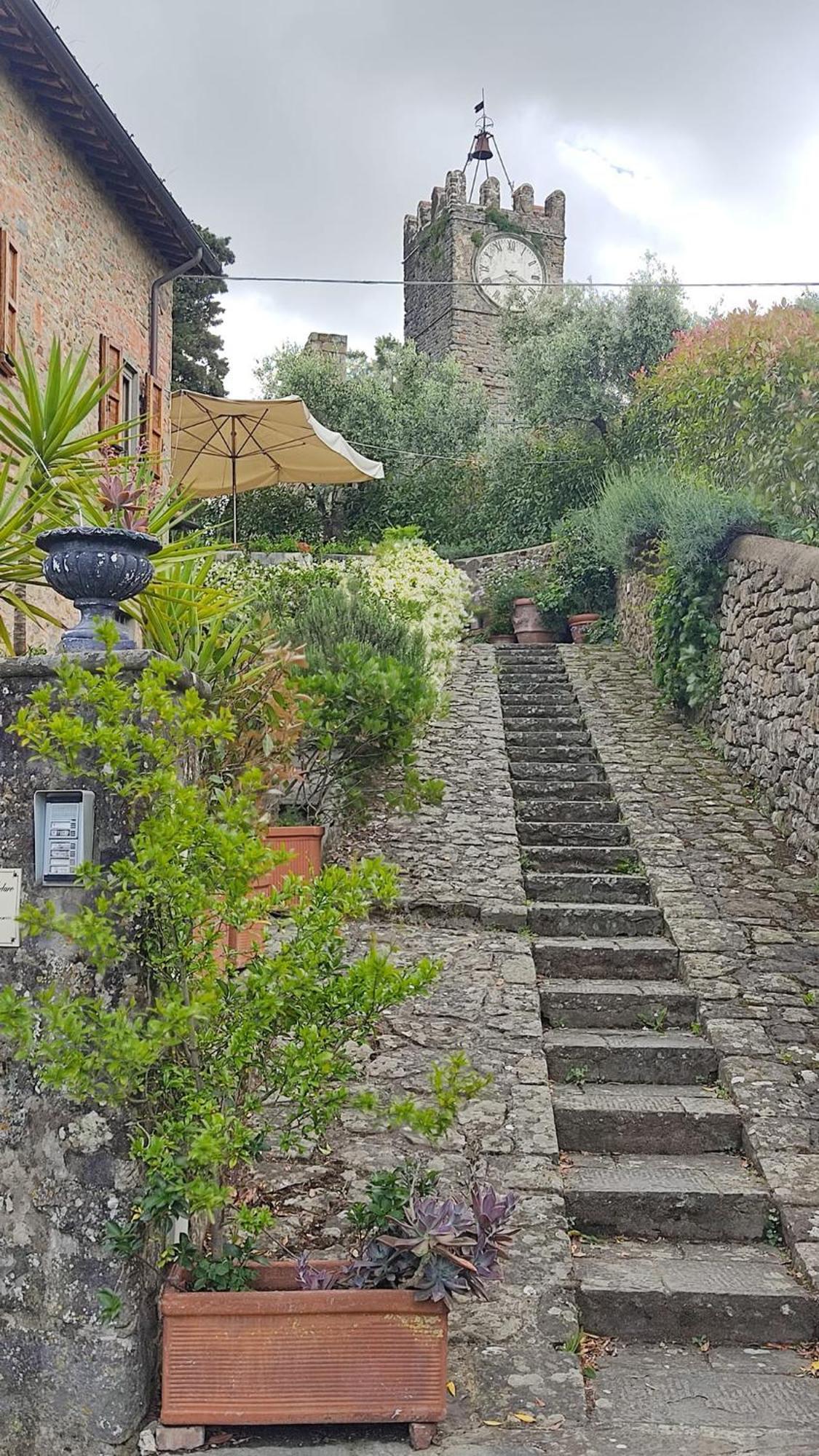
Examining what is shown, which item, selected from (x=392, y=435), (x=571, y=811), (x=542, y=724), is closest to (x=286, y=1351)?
(x=571, y=811)

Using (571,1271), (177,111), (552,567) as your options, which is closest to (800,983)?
(571,1271)

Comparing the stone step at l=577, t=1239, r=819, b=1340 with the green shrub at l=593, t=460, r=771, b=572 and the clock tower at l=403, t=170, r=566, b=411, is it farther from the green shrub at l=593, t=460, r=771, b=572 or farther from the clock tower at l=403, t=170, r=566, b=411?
the clock tower at l=403, t=170, r=566, b=411

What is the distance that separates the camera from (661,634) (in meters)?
9.90

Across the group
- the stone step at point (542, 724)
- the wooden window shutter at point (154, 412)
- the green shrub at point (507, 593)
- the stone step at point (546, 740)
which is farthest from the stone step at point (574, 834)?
the green shrub at point (507, 593)

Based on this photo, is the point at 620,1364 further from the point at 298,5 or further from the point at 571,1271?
the point at 298,5

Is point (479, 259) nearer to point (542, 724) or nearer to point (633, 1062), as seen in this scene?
point (542, 724)

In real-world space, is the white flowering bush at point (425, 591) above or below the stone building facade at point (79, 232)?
below

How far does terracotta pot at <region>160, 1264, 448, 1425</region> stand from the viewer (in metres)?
2.71

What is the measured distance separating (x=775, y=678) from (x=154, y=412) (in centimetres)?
681

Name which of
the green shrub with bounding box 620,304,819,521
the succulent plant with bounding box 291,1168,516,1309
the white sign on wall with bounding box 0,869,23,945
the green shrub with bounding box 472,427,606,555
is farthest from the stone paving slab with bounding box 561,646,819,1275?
the green shrub with bounding box 472,427,606,555

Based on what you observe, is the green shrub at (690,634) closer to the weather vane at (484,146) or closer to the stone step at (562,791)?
the stone step at (562,791)

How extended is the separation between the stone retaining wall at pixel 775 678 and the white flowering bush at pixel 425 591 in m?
2.35

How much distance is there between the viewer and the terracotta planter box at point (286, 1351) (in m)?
2.71

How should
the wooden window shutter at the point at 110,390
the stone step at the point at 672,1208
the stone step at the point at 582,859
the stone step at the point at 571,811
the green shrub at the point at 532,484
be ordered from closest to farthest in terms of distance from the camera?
the stone step at the point at 672,1208
the stone step at the point at 582,859
the stone step at the point at 571,811
the wooden window shutter at the point at 110,390
the green shrub at the point at 532,484
